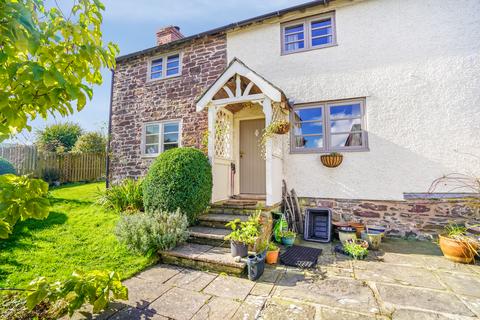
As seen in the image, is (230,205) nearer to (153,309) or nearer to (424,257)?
(153,309)

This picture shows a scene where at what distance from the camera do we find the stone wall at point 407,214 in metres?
5.43

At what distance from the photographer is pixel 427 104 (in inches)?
224

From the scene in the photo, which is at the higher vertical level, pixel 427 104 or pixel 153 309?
pixel 427 104

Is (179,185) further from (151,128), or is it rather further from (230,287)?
(151,128)

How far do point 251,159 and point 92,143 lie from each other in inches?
517

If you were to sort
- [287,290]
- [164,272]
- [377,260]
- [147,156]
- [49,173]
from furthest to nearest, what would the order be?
1. [49,173]
2. [147,156]
3. [377,260]
4. [164,272]
5. [287,290]

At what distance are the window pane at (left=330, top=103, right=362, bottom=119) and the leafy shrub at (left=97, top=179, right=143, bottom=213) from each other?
6043mm

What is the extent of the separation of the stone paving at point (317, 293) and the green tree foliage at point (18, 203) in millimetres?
1731

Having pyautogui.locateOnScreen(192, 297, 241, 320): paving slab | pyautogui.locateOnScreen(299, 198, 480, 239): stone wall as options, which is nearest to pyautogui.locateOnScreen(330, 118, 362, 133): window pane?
pyautogui.locateOnScreen(299, 198, 480, 239): stone wall

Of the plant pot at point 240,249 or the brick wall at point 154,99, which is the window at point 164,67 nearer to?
the brick wall at point 154,99

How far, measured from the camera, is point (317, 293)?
3162 millimetres

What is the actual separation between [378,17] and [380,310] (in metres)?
6.96

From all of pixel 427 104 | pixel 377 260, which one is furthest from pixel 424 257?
pixel 427 104

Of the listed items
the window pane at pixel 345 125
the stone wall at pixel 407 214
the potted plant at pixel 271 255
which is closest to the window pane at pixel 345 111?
the window pane at pixel 345 125
